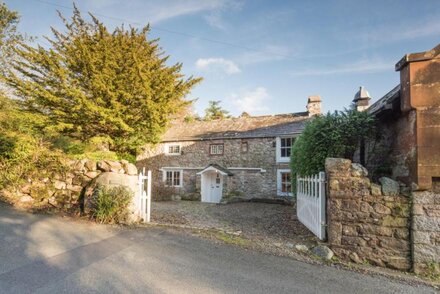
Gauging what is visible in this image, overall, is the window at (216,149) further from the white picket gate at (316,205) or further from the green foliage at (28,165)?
the green foliage at (28,165)

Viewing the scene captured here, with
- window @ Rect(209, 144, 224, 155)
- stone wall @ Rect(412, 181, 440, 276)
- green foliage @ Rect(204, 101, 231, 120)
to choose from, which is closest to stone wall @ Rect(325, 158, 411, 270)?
stone wall @ Rect(412, 181, 440, 276)

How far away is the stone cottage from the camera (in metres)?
16.2

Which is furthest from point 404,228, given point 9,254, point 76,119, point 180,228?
point 76,119

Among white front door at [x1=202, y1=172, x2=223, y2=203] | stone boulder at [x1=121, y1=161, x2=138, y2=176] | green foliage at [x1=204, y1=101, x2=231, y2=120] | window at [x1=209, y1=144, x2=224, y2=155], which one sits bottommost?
white front door at [x1=202, y1=172, x2=223, y2=203]

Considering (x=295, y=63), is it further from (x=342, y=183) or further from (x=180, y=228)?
(x=180, y=228)

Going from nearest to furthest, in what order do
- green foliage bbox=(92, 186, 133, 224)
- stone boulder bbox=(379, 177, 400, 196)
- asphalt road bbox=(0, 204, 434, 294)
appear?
asphalt road bbox=(0, 204, 434, 294)
stone boulder bbox=(379, 177, 400, 196)
green foliage bbox=(92, 186, 133, 224)

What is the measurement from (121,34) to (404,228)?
16970 millimetres

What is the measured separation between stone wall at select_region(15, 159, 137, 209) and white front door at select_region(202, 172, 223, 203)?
10347 mm

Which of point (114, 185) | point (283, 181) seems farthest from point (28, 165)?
point (283, 181)

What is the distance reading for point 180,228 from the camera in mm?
6629

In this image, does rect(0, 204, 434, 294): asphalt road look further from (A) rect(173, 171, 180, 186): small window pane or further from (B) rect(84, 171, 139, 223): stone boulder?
(A) rect(173, 171, 180, 186): small window pane

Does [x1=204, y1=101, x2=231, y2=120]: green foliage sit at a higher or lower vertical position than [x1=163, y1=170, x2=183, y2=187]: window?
higher

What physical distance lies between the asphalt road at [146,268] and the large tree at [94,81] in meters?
9.94

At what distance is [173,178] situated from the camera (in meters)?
19.3
